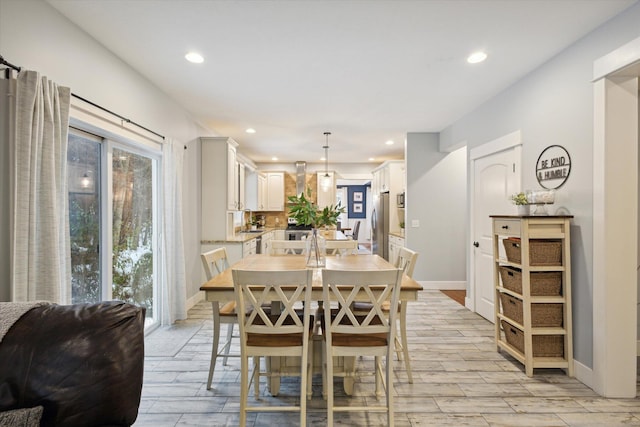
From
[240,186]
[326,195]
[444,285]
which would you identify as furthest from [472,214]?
[326,195]

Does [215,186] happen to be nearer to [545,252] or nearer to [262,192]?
[262,192]

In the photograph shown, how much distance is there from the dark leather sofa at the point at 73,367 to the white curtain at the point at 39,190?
740mm

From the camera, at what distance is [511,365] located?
274 centimetres

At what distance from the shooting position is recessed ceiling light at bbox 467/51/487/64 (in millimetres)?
2703

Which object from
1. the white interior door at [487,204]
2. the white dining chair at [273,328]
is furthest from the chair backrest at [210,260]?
the white interior door at [487,204]

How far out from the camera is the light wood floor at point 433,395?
6.67ft

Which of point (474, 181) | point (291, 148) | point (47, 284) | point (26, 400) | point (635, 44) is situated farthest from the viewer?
point (291, 148)

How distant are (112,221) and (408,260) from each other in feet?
8.67

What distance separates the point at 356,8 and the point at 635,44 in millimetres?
1737

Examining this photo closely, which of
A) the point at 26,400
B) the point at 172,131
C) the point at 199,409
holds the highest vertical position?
the point at 172,131

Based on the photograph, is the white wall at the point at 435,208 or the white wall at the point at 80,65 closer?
the white wall at the point at 80,65

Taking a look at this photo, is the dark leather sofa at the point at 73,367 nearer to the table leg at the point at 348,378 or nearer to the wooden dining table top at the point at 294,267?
the wooden dining table top at the point at 294,267

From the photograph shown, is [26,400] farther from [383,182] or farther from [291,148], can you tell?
[383,182]

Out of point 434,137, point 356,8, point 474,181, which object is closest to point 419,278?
point 474,181
